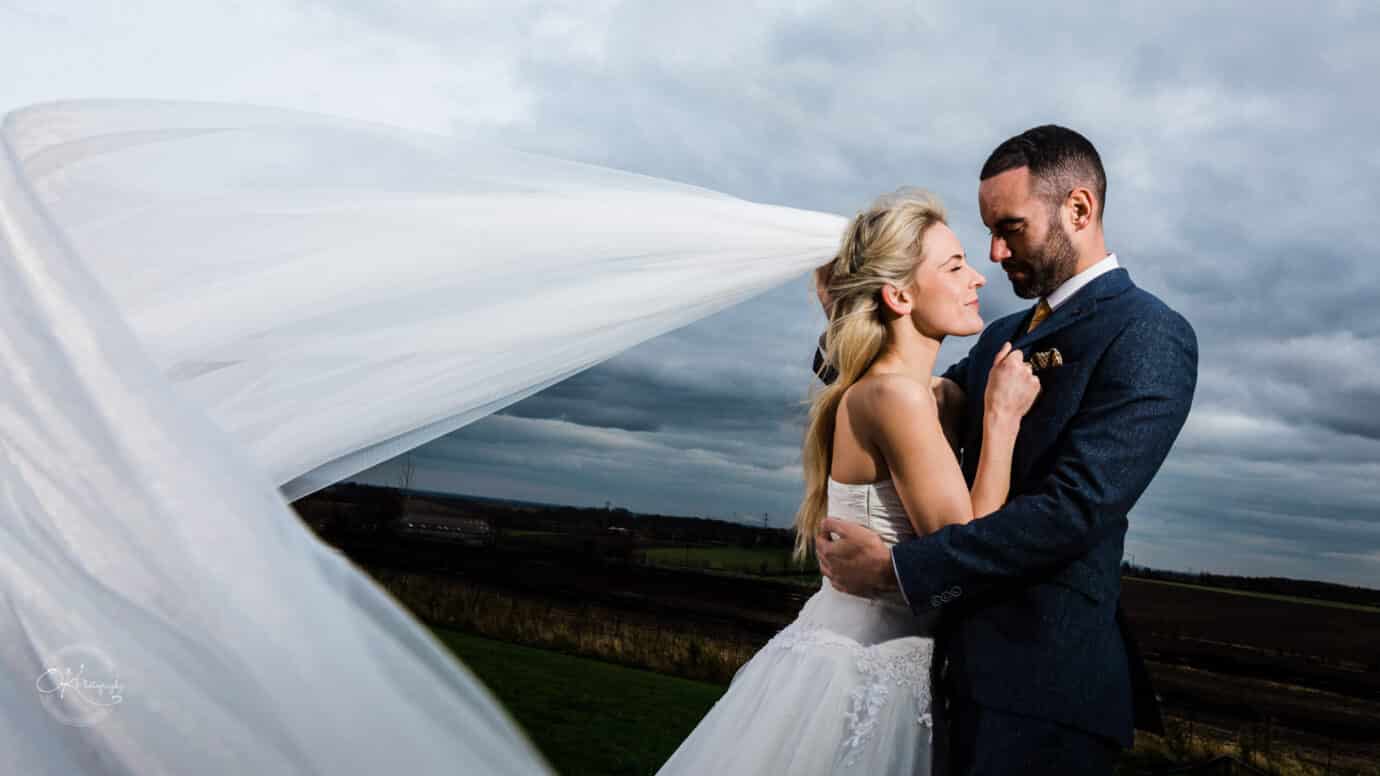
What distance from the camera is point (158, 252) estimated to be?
2.66 metres

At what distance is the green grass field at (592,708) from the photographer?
12.5 meters

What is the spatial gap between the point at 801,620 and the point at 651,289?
4.21 ft

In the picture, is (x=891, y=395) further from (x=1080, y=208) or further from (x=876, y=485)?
(x=1080, y=208)

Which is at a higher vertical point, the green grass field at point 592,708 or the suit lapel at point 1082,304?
the suit lapel at point 1082,304

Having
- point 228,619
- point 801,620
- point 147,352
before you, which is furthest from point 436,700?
point 801,620

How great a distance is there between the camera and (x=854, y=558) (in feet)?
10.8

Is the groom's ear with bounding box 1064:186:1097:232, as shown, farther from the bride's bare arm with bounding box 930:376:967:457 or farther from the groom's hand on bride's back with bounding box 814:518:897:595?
the groom's hand on bride's back with bounding box 814:518:897:595

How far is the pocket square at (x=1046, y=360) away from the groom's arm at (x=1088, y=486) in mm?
122

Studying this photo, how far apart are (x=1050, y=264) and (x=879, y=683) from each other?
1426 millimetres

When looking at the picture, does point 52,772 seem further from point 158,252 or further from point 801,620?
point 801,620

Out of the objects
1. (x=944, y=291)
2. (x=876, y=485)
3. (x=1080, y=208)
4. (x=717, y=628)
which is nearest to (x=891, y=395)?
(x=876, y=485)
